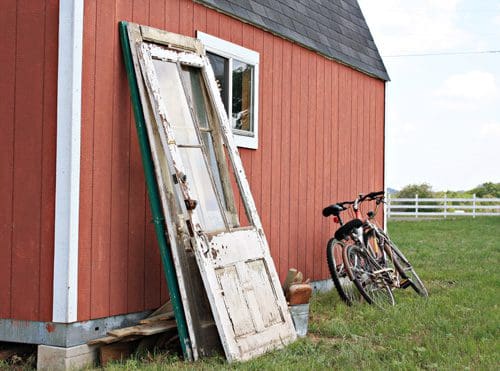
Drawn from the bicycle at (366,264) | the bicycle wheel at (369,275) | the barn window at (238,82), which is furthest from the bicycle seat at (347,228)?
the barn window at (238,82)

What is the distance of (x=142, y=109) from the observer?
6.04m

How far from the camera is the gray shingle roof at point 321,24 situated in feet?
26.6

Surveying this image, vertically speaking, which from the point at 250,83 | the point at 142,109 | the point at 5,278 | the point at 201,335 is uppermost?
the point at 250,83

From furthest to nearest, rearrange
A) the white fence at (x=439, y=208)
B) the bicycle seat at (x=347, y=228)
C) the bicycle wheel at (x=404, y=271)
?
the white fence at (x=439, y=208) < the bicycle wheel at (x=404, y=271) < the bicycle seat at (x=347, y=228)

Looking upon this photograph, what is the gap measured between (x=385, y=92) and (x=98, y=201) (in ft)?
22.0

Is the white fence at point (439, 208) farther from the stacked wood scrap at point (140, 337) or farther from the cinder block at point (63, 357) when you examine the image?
the cinder block at point (63, 357)

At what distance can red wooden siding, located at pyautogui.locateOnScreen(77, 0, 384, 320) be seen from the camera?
582cm

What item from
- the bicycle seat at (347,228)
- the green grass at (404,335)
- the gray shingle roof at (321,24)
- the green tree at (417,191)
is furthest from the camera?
the green tree at (417,191)

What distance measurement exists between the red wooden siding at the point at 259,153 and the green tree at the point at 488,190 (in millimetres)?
33946

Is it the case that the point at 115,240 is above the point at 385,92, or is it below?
below

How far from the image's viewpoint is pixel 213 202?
661 cm

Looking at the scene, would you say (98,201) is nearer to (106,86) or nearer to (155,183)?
(155,183)

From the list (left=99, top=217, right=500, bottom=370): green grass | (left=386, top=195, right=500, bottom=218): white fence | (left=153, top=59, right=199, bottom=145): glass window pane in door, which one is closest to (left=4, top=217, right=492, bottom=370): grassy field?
(left=99, top=217, right=500, bottom=370): green grass

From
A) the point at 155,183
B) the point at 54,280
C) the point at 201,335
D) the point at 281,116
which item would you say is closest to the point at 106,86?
the point at 155,183
